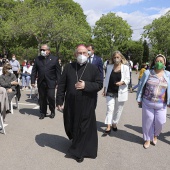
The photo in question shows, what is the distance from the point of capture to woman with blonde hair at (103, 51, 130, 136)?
5169 millimetres

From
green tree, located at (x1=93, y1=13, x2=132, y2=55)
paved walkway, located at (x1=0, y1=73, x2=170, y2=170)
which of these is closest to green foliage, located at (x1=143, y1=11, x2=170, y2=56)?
paved walkway, located at (x1=0, y1=73, x2=170, y2=170)

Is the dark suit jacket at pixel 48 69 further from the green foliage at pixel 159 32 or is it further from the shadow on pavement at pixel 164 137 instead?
the green foliage at pixel 159 32

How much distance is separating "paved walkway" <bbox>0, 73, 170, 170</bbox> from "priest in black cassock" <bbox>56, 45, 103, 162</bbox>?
0.25m

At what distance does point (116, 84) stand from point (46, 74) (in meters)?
2.13

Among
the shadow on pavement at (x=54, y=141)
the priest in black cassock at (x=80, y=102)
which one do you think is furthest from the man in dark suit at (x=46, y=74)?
the priest in black cassock at (x=80, y=102)

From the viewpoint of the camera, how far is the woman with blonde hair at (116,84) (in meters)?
5.17

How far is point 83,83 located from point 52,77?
2855mm

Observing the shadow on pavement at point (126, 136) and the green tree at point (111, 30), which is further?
the green tree at point (111, 30)

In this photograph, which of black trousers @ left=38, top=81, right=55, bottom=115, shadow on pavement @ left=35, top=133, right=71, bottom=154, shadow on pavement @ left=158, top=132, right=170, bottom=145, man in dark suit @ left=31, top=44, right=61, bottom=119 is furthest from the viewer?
black trousers @ left=38, top=81, right=55, bottom=115

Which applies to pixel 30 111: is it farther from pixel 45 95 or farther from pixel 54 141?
pixel 54 141

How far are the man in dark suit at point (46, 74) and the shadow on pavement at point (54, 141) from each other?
1.48 meters

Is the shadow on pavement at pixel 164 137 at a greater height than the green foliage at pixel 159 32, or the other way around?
the green foliage at pixel 159 32

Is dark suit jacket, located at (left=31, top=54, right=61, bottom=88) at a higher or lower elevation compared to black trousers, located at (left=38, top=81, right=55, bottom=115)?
higher

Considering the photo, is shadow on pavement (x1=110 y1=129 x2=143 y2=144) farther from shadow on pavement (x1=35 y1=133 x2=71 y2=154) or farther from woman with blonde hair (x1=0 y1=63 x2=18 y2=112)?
woman with blonde hair (x1=0 y1=63 x2=18 y2=112)
